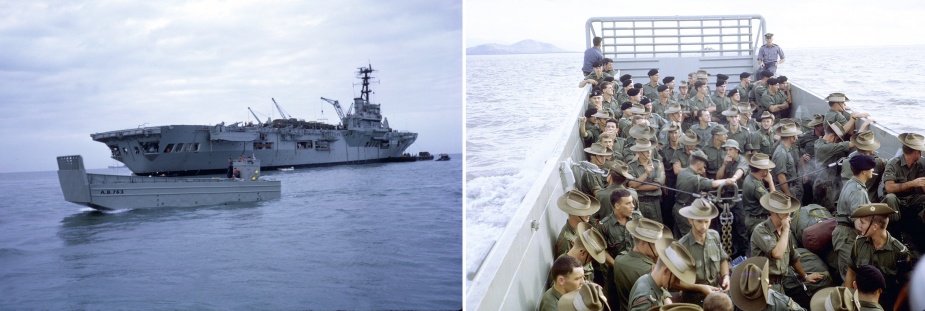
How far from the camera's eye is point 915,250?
2611 millimetres

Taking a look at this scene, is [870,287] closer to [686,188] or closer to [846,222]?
[846,222]

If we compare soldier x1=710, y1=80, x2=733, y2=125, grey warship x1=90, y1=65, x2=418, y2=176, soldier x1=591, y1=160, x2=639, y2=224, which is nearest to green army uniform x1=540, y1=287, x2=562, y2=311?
soldier x1=591, y1=160, x2=639, y2=224

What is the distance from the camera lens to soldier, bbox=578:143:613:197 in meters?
3.19

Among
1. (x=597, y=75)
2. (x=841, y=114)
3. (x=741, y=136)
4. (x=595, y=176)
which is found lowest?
(x=595, y=176)

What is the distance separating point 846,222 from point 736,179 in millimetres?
627

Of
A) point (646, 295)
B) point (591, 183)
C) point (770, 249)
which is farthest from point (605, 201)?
point (646, 295)

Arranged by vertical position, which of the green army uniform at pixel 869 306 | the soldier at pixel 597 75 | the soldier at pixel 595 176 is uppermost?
the soldier at pixel 597 75

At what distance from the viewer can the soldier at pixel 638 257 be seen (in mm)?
2344

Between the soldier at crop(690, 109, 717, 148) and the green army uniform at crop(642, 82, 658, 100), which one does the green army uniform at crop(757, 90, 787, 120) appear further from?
the soldier at crop(690, 109, 717, 148)

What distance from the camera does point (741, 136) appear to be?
3725mm

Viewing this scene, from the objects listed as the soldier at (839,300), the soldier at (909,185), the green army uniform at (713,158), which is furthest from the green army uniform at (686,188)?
the soldier at (839,300)

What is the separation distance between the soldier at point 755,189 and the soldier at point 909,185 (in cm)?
42

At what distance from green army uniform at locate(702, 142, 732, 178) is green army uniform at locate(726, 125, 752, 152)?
0.46ft

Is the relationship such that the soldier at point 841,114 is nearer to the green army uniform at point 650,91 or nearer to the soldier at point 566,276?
the green army uniform at point 650,91
